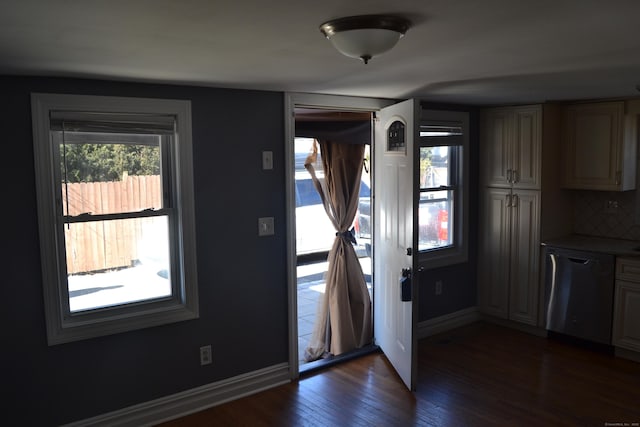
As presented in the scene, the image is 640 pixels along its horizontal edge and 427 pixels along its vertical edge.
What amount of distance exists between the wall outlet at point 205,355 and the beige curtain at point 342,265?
1179 mm

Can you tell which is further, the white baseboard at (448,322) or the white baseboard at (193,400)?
the white baseboard at (448,322)

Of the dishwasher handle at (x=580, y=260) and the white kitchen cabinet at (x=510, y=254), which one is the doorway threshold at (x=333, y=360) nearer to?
the white kitchen cabinet at (x=510, y=254)

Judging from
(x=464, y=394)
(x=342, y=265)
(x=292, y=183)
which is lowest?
(x=464, y=394)

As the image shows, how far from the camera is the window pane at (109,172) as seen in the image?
115 inches

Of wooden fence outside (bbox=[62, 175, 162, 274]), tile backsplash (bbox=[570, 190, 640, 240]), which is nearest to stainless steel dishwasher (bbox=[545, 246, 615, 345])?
tile backsplash (bbox=[570, 190, 640, 240])

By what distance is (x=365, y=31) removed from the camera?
5.76 ft

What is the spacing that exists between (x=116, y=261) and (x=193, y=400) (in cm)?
102

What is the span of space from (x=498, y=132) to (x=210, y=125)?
2.72 m

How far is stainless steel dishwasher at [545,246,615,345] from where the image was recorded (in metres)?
4.10

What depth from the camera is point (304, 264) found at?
23.1 feet

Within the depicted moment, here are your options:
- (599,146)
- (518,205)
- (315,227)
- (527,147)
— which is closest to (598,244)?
(518,205)

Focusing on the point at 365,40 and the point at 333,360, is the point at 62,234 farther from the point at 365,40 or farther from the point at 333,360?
the point at 333,360

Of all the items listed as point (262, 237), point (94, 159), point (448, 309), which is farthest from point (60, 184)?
point (448, 309)

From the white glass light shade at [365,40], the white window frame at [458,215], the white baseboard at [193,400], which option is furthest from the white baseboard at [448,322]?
the white glass light shade at [365,40]
